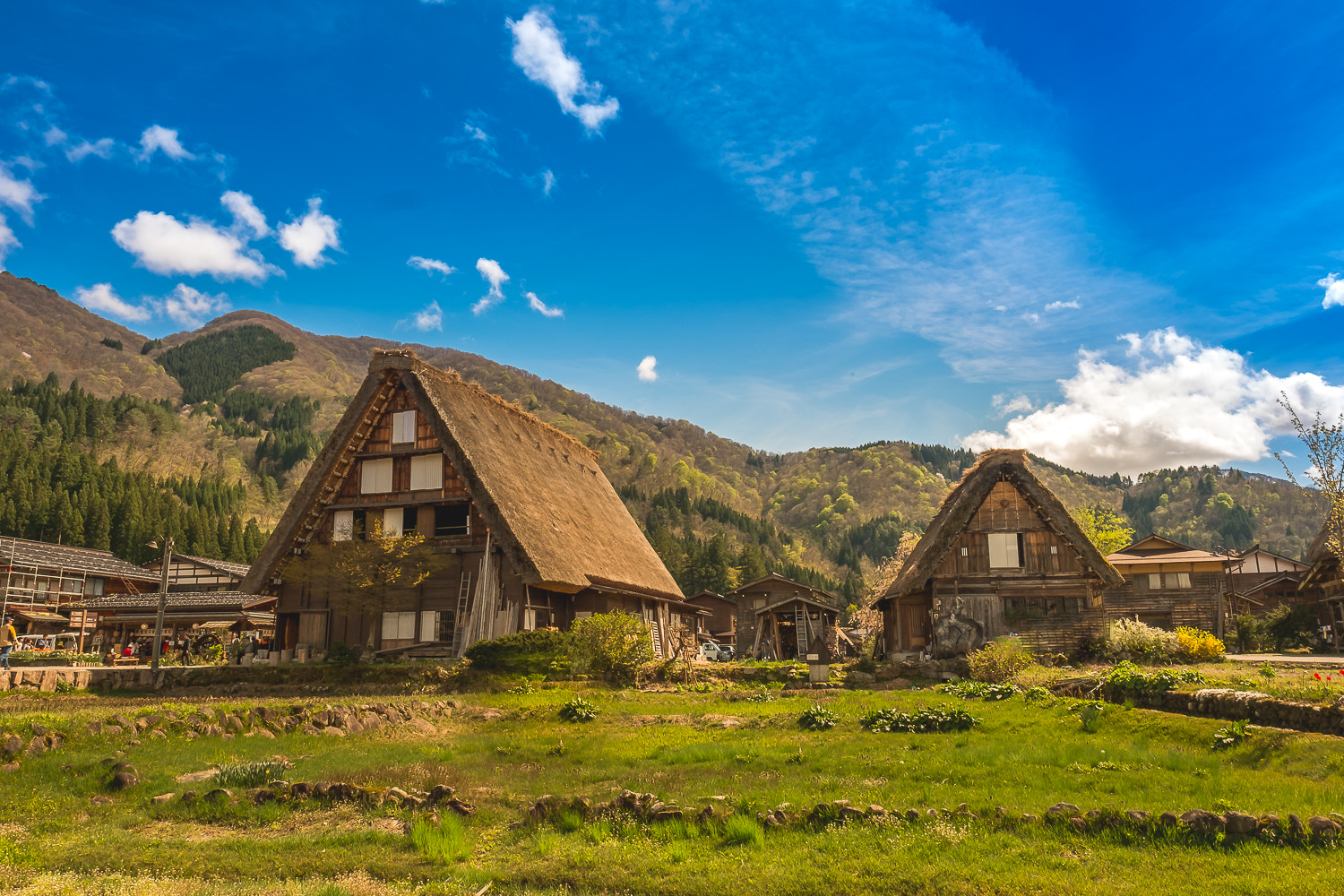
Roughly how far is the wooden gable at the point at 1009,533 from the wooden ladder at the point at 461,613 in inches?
702

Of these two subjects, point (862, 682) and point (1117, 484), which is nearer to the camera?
point (862, 682)

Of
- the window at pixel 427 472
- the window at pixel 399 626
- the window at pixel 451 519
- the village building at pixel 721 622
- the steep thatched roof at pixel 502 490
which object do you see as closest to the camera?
the steep thatched roof at pixel 502 490

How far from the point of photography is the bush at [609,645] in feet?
80.6

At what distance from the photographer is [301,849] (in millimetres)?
8078

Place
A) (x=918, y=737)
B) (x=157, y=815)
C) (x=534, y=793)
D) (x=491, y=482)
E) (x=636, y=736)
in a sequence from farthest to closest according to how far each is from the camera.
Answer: (x=491, y=482) → (x=636, y=736) → (x=918, y=737) → (x=534, y=793) → (x=157, y=815)

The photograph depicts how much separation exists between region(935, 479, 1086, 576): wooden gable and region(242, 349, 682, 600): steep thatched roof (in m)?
13.7

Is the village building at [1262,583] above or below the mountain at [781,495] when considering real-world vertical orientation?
below

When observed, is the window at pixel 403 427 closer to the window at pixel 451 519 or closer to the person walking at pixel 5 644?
the window at pixel 451 519

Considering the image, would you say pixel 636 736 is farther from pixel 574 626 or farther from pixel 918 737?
pixel 574 626

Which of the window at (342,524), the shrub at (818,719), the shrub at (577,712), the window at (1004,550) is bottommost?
the shrub at (577,712)

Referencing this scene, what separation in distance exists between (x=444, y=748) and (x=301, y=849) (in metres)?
5.81

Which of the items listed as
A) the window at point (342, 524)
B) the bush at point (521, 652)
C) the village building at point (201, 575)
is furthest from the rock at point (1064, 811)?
the village building at point (201, 575)

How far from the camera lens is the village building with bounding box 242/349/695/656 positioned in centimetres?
2886

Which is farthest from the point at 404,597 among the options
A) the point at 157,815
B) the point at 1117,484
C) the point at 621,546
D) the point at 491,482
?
the point at 1117,484
